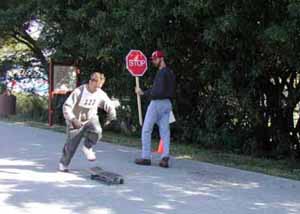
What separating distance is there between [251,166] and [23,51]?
17.5 meters

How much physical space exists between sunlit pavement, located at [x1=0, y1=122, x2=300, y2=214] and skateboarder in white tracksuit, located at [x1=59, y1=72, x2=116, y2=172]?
459mm

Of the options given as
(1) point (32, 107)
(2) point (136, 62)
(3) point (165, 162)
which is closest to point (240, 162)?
(3) point (165, 162)

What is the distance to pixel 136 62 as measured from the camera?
13.5 meters

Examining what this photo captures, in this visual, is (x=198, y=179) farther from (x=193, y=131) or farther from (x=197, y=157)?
(x=193, y=131)

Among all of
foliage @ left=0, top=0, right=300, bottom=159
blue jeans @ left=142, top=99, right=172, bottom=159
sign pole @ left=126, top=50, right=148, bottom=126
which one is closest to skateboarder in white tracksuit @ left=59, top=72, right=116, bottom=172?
Result: blue jeans @ left=142, top=99, right=172, bottom=159

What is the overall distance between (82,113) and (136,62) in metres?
4.30

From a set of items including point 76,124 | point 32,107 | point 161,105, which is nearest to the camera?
point 76,124

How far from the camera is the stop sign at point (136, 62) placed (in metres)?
13.3

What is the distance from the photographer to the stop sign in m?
13.3

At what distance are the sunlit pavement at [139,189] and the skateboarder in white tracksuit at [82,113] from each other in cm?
46

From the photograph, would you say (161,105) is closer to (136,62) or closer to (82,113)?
(82,113)

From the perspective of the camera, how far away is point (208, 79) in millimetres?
13844

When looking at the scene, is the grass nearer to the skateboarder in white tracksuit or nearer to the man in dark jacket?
the man in dark jacket

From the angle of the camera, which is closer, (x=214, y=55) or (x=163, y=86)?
(x=163, y=86)
